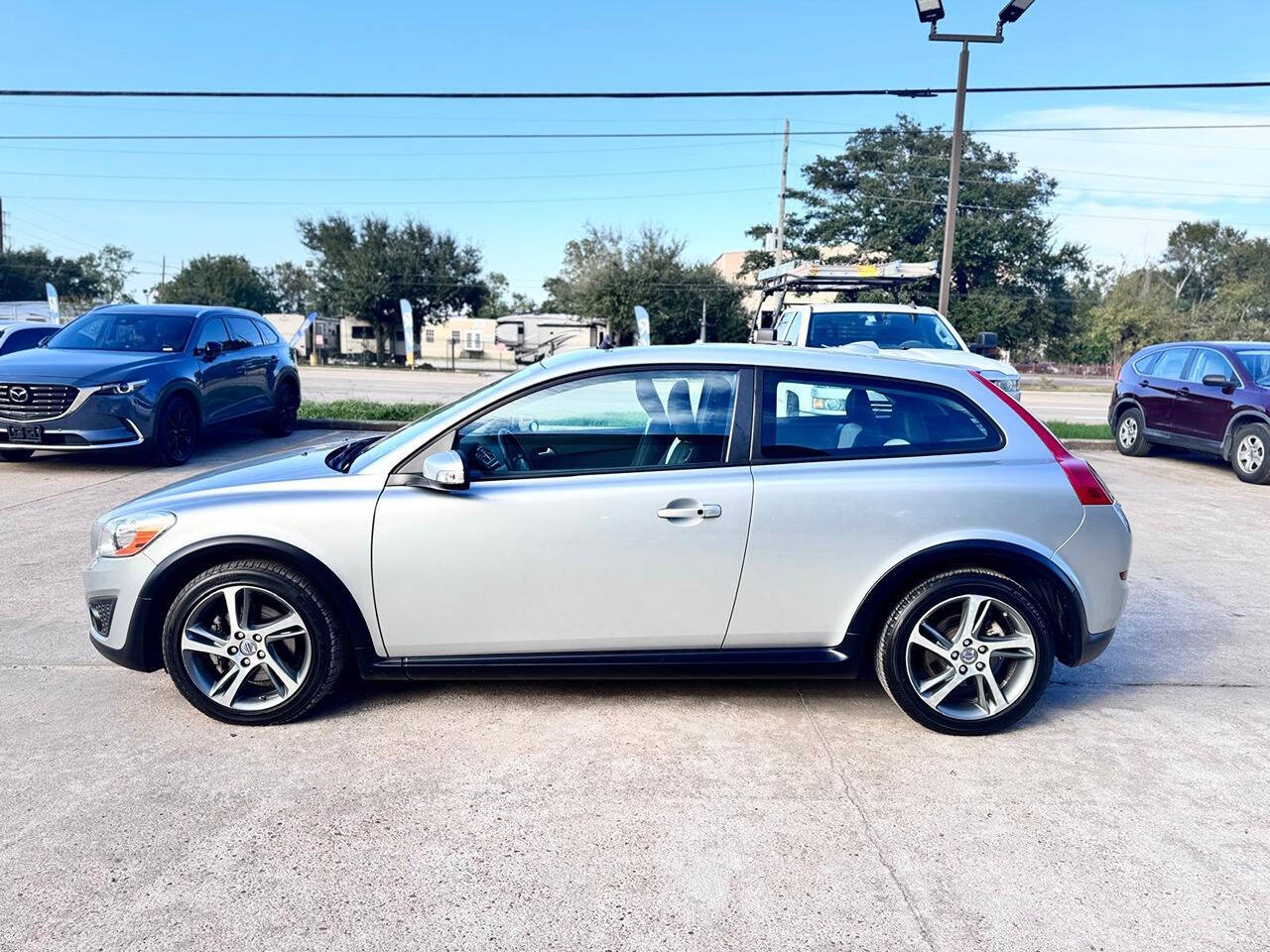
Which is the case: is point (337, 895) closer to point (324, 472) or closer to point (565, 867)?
point (565, 867)

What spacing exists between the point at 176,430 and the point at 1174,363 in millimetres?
12431

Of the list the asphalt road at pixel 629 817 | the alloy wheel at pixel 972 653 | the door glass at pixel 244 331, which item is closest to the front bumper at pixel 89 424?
the door glass at pixel 244 331

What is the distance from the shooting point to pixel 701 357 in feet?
13.1

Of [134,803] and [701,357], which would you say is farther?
[701,357]

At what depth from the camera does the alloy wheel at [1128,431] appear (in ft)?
42.1

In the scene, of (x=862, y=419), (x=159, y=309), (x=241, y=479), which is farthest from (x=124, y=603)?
(x=159, y=309)

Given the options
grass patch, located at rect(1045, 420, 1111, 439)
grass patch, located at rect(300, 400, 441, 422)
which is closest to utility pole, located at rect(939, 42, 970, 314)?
grass patch, located at rect(1045, 420, 1111, 439)

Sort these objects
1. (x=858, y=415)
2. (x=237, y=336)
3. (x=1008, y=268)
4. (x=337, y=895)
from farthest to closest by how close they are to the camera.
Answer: (x=1008, y=268) < (x=237, y=336) < (x=858, y=415) < (x=337, y=895)

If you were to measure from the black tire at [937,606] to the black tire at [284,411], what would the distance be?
401 inches

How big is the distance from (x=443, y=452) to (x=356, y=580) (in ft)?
2.05

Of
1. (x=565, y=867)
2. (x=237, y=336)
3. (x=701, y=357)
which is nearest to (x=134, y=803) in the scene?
(x=565, y=867)

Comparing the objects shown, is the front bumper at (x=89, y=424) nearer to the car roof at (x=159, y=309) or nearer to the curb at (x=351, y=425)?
the car roof at (x=159, y=309)

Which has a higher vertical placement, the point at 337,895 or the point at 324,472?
the point at 324,472

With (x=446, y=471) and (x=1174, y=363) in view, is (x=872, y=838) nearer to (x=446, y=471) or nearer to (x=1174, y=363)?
(x=446, y=471)
